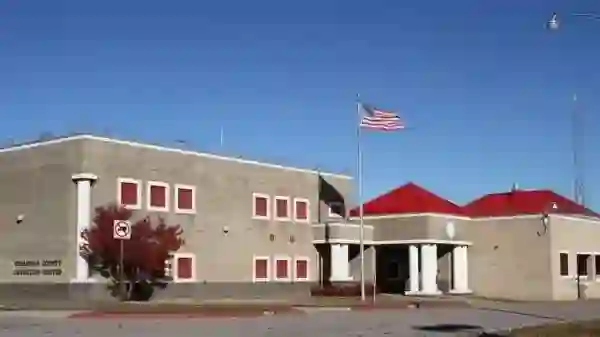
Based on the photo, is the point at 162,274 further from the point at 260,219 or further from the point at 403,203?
the point at 403,203

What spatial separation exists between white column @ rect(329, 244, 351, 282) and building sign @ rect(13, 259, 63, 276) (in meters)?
18.5

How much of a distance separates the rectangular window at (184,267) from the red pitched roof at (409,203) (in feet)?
52.8

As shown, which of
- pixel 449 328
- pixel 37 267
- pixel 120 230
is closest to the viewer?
pixel 449 328

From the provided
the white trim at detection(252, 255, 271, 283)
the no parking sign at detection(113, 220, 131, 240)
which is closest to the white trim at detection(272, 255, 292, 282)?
the white trim at detection(252, 255, 271, 283)

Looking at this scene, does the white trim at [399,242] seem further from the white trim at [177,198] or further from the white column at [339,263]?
the white trim at [177,198]

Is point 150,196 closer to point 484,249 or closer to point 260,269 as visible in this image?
point 260,269

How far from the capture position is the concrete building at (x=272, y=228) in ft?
142

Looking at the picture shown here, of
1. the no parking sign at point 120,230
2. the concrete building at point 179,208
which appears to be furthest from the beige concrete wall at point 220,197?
the no parking sign at point 120,230

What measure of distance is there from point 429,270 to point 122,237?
26758mm

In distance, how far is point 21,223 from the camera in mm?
44125

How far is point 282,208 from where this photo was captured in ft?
181

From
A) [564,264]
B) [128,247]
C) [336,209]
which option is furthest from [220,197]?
[564,264]

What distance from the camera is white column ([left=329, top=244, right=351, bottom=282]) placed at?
5569 centimetres

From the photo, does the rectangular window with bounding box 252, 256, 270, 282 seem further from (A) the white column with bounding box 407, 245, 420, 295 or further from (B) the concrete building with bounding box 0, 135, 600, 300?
(A) the white column with bounding box 407, 245, 420, 295
